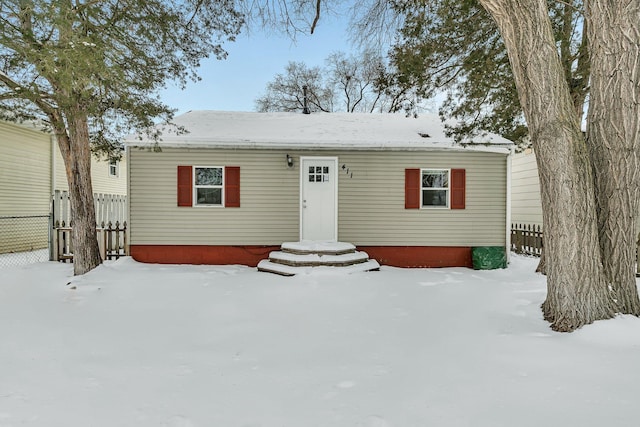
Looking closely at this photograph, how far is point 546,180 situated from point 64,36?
7321 millimetres

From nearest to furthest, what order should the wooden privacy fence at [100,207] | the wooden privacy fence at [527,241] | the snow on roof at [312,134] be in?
the snow on roof at [312,134] < the wooden privacy fence at [100,207] < the wooden privacy fence at [527,241]

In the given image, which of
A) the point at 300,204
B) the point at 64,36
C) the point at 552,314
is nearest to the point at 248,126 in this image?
the point at 300,204

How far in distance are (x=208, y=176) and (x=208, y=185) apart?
9.1 inches

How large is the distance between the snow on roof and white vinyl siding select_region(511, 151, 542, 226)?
5.55m

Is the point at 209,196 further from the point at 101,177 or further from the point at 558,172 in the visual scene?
the point at 101,177

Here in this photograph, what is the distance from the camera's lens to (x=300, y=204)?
8.88 meters

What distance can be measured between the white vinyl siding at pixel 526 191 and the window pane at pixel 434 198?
6051 millimetres

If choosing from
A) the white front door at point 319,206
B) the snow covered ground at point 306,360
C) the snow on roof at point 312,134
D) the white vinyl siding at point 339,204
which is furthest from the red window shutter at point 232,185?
the snow covered ground at point 306,360

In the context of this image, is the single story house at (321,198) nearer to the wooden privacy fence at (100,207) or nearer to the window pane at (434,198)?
the window pane at (434,198)

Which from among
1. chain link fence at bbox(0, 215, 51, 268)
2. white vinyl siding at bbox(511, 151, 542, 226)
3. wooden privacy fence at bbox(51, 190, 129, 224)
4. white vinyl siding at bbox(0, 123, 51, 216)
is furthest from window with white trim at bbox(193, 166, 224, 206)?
white vinyl siding at bbox(511, 151, 542, 226)

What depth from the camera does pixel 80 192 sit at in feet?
24.7

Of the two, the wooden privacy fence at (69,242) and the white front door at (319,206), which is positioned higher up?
the white front door at (319,206)

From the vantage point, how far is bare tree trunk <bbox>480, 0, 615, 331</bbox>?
163 inches

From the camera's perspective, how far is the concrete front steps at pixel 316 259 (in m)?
7.71
